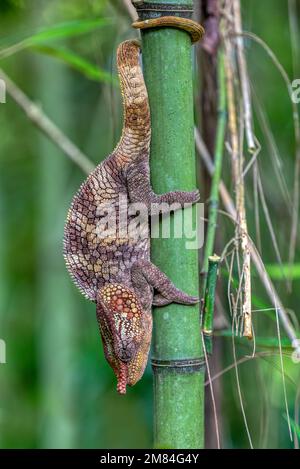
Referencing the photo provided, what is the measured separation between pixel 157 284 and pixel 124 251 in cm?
9

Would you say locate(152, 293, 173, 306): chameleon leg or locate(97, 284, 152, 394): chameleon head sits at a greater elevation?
locate(152, 293, 173, 306): chameleon leg

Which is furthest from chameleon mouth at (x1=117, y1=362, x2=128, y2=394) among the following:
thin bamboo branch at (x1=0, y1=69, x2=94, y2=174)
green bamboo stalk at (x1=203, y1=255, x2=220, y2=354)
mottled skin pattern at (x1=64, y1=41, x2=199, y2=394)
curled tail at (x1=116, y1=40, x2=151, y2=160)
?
thin bamboo branch at (x1=0, y1=69, x2=94, y2=174)

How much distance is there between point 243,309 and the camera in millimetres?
824

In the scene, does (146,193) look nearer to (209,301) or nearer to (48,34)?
(209,301)

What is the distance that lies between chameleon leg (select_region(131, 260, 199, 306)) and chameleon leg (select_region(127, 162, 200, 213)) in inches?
2.9

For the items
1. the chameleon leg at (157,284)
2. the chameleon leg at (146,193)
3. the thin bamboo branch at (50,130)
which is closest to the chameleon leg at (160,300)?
the chameleon leg at (157,284)

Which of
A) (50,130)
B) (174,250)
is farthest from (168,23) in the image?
(50,130)

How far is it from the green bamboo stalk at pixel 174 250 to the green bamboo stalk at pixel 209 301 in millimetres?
42

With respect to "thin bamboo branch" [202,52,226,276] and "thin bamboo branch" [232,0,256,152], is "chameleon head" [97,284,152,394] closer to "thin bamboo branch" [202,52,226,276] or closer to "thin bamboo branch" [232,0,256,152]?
"thin bamboo branch" [202,52,226,276]

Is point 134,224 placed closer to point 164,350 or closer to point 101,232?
point 101,232

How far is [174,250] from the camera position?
78cm

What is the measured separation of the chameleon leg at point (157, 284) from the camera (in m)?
0.78

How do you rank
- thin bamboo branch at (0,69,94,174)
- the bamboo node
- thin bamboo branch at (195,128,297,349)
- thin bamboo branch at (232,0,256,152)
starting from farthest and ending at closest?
thin bamboo branch at (0,69,94,174)
thin bamboo branch at (232,0,256,152)
thin bamboo branch at (195,128,297,349)
the bamboo node

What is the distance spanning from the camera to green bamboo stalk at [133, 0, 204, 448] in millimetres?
765
